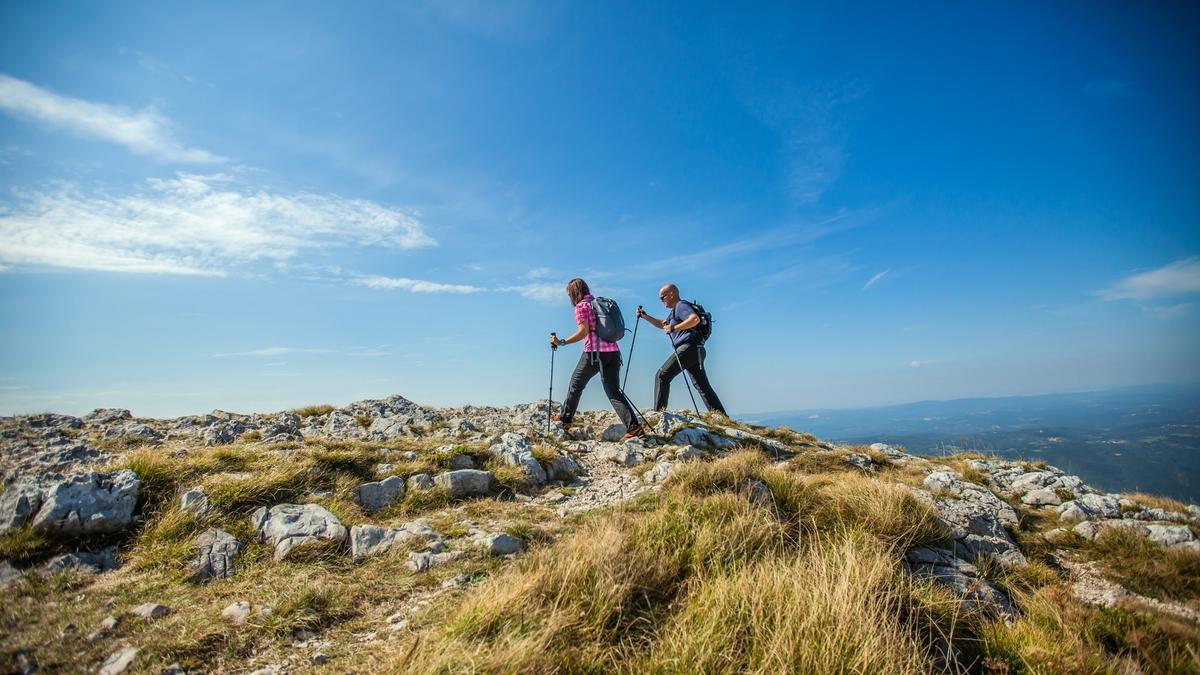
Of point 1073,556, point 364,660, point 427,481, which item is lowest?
point 1073,556

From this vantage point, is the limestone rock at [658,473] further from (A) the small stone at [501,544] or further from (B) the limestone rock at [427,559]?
(B) the limestone rock at [427,559]

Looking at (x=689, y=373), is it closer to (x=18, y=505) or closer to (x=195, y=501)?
(x=195, y=501)

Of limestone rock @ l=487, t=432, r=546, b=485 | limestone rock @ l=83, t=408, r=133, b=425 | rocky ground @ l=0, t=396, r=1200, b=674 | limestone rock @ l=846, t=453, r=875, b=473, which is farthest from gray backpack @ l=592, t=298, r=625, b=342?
limestone rock @ l=83, t=408, r=133, b=425

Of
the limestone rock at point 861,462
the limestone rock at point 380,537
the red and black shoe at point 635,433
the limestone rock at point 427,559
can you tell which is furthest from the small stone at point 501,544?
the limestone rock at point 861,462

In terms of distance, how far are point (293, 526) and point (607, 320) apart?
6.62 metres

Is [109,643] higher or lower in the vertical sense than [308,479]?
lower

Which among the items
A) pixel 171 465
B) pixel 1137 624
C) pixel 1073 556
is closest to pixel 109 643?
pixel 171 465

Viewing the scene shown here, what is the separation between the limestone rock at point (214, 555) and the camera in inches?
169

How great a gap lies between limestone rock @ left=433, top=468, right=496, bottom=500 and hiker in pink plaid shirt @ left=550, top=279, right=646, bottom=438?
3.81m

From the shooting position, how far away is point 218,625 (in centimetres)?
332

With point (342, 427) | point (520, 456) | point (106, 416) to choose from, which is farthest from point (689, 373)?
point (106, 416)

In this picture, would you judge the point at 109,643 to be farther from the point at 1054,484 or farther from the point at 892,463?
the point at 1054,484

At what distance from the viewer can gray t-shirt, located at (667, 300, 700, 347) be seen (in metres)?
12.0

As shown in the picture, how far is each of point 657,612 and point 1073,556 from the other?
5920mm
